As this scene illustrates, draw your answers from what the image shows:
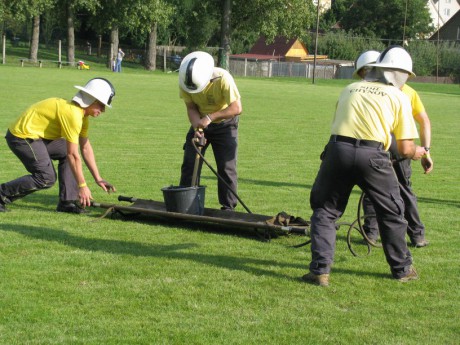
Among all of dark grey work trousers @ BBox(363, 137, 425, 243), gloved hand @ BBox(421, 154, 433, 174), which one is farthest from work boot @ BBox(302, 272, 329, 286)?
gloved hand @ BBox(421, 154, 433, 174)

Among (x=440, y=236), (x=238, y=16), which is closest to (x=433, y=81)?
(x=238, y=16)

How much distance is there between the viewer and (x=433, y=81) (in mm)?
81688

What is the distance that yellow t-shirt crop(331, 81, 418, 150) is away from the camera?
650cm

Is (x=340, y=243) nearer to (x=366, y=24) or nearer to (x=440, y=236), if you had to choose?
(x=440, y=236)

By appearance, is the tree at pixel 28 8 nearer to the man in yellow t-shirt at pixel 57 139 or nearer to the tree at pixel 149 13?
the tree at pixel 149 13

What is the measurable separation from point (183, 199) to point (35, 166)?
1883 mm

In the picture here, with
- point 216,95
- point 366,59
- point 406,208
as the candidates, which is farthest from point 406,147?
point 216,95

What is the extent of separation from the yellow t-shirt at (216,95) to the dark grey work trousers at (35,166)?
1.73 meters

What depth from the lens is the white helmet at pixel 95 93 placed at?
8.73m

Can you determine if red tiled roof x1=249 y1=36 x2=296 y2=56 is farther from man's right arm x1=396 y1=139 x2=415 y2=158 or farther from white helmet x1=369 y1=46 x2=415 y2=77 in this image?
man's right arm x1=396 y1=139 x2=415 y2=158

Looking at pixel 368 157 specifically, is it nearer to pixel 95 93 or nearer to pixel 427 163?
pixel 427 163

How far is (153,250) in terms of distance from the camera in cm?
791

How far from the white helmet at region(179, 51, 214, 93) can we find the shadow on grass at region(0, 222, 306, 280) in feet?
6.21

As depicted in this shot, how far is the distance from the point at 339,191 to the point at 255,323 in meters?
1.59
